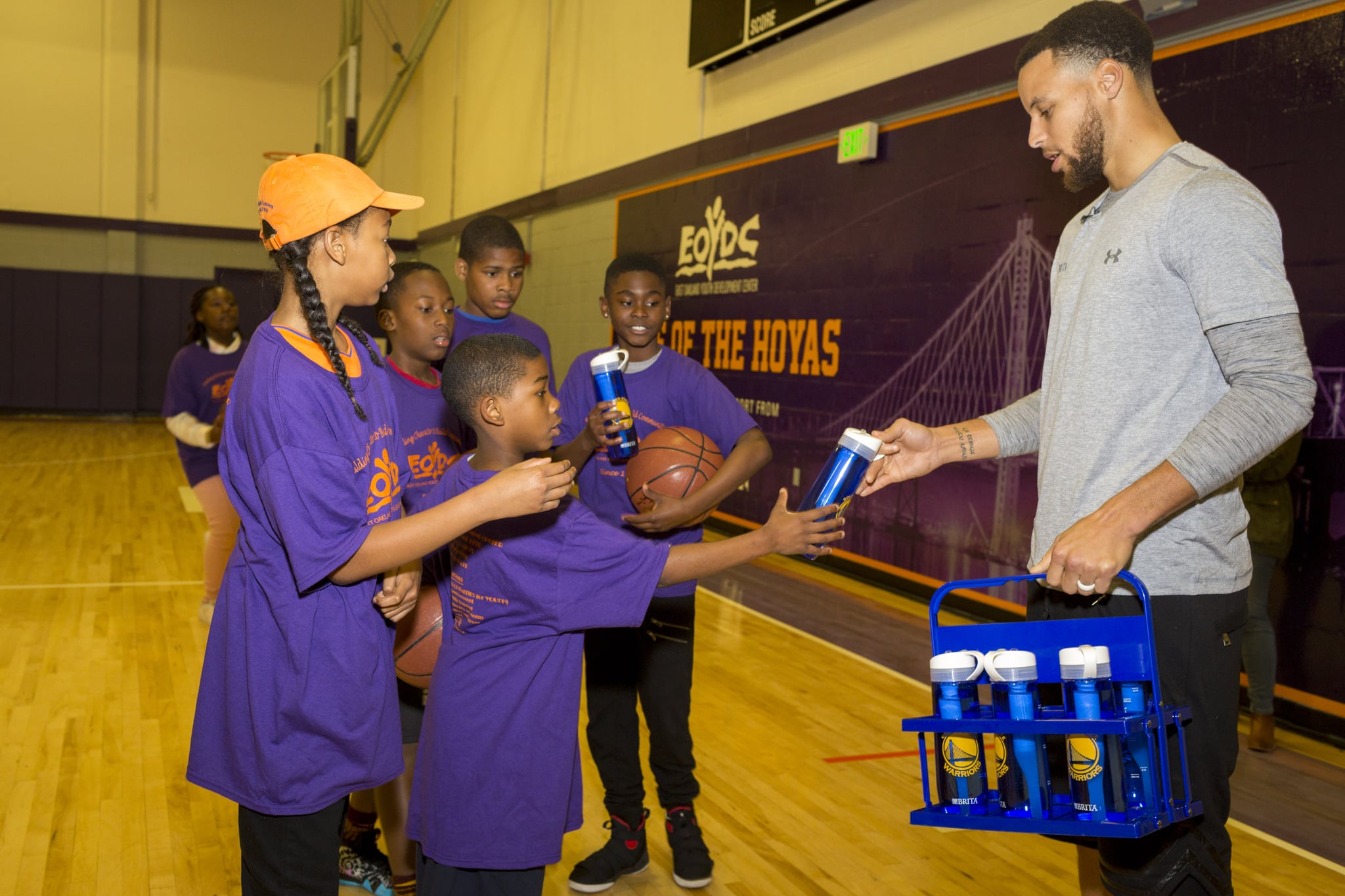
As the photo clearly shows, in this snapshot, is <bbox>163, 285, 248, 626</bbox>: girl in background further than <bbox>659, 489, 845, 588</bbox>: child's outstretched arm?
Yes

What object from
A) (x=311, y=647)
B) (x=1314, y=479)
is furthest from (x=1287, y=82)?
(x=311, y=647)

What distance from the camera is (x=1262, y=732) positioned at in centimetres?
323

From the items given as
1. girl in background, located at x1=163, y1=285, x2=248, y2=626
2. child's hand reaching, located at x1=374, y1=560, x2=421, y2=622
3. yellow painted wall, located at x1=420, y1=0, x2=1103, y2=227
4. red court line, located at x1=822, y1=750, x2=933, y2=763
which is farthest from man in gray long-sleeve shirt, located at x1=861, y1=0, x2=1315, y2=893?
girl in background, located at x1=163, y1=285, x2=248, y2=626

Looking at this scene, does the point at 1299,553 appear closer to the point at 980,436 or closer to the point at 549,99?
the point at 980,436

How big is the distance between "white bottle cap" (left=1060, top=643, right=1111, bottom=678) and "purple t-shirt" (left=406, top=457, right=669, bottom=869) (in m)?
0.62

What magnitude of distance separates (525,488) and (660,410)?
3.61 ft

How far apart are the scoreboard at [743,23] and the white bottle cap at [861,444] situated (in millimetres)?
4677

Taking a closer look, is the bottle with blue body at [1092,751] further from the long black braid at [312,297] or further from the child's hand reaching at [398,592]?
the long black braid at [312,297]

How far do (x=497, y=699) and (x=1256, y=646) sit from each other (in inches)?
110

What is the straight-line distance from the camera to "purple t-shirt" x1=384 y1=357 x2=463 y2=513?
2301mm

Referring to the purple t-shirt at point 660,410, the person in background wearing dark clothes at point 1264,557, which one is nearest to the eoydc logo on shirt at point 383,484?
the purple t-shirt at point 660,410

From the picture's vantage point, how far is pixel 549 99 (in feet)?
32.4

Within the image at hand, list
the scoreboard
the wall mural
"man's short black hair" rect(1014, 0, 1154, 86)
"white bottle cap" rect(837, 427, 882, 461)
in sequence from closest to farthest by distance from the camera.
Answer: "man's short black hair" rect(1014, 0, 1154, 86), "white bottle cap" rect(837, 427, 882, 461), the wall mural, the scoreboard

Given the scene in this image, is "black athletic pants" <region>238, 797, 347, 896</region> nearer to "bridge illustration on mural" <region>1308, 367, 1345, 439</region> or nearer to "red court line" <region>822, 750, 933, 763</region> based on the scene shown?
"red court line" <region>822, 750, 933, 763</region>
